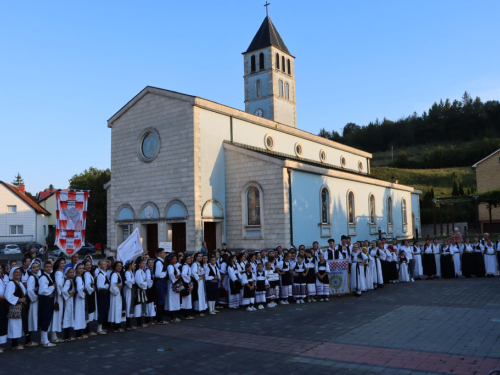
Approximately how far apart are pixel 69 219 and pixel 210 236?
980cm

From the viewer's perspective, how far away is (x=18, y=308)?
29.2ft

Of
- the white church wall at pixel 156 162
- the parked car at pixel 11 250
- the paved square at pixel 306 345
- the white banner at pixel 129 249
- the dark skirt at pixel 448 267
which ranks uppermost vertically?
the white church wall at pixel 156 162

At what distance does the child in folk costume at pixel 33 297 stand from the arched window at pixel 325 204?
1840 centimetres

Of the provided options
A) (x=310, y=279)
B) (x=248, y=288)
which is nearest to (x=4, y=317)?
(x=248, y=288)

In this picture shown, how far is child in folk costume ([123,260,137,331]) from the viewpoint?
423 inches

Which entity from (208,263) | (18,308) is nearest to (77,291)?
(18,308)

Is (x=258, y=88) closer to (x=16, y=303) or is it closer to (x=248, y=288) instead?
(x=248, y=288)

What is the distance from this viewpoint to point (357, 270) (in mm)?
14859

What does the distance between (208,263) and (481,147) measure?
284 ft

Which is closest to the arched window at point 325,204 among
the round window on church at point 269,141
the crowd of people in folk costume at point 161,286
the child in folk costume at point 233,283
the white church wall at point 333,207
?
the white church wall at point 333,207

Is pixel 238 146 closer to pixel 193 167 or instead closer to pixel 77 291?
pixel 193 167

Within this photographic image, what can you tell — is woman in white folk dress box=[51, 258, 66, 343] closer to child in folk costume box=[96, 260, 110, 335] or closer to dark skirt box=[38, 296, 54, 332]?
dark skirt box=[38, 296, 54, 332]

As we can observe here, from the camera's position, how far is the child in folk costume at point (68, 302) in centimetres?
955

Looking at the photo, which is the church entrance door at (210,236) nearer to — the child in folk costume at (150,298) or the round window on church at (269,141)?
the round window on church at (269,141)
